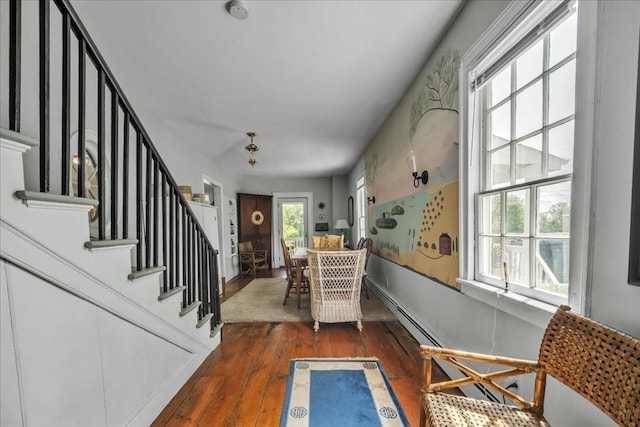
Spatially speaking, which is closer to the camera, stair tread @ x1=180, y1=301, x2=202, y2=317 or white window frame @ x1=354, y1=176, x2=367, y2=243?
stair tread @ x1=180, y1=301, x2=202, y2=317

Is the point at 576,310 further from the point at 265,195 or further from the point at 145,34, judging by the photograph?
the point at 265,195

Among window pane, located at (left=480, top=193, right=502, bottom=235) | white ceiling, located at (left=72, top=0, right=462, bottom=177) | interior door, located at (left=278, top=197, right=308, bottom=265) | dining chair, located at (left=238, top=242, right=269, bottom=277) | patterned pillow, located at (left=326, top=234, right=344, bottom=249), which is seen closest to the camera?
window pane, located at (left=480, top=193, right=502, bottom=235)

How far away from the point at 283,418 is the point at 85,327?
3.68 ft

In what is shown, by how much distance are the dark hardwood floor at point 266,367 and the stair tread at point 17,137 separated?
1.57 meters

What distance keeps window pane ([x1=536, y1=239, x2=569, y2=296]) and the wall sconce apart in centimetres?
111

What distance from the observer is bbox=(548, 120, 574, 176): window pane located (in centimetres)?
102

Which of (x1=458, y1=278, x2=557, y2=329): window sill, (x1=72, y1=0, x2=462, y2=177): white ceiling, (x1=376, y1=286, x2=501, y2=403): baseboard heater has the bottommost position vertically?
(x1=376, y1=286, x2=501, y2=403): baseboard heater

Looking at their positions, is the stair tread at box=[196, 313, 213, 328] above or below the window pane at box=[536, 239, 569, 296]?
below

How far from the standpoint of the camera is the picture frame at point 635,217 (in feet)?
2.49

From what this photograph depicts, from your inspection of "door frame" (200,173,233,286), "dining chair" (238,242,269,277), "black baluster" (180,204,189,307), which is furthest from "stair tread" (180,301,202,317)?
"dining chair" (238,242,269,277)

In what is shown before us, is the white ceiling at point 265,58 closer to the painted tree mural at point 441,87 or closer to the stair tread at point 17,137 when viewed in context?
the painted tree mural at point 441,87

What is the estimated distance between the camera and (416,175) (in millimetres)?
2365

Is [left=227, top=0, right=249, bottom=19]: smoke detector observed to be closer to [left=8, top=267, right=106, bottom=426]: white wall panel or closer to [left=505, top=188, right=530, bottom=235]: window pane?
[left=8, top=267, right=106, bottom=426]: white wall panel

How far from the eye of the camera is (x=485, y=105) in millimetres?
1512
